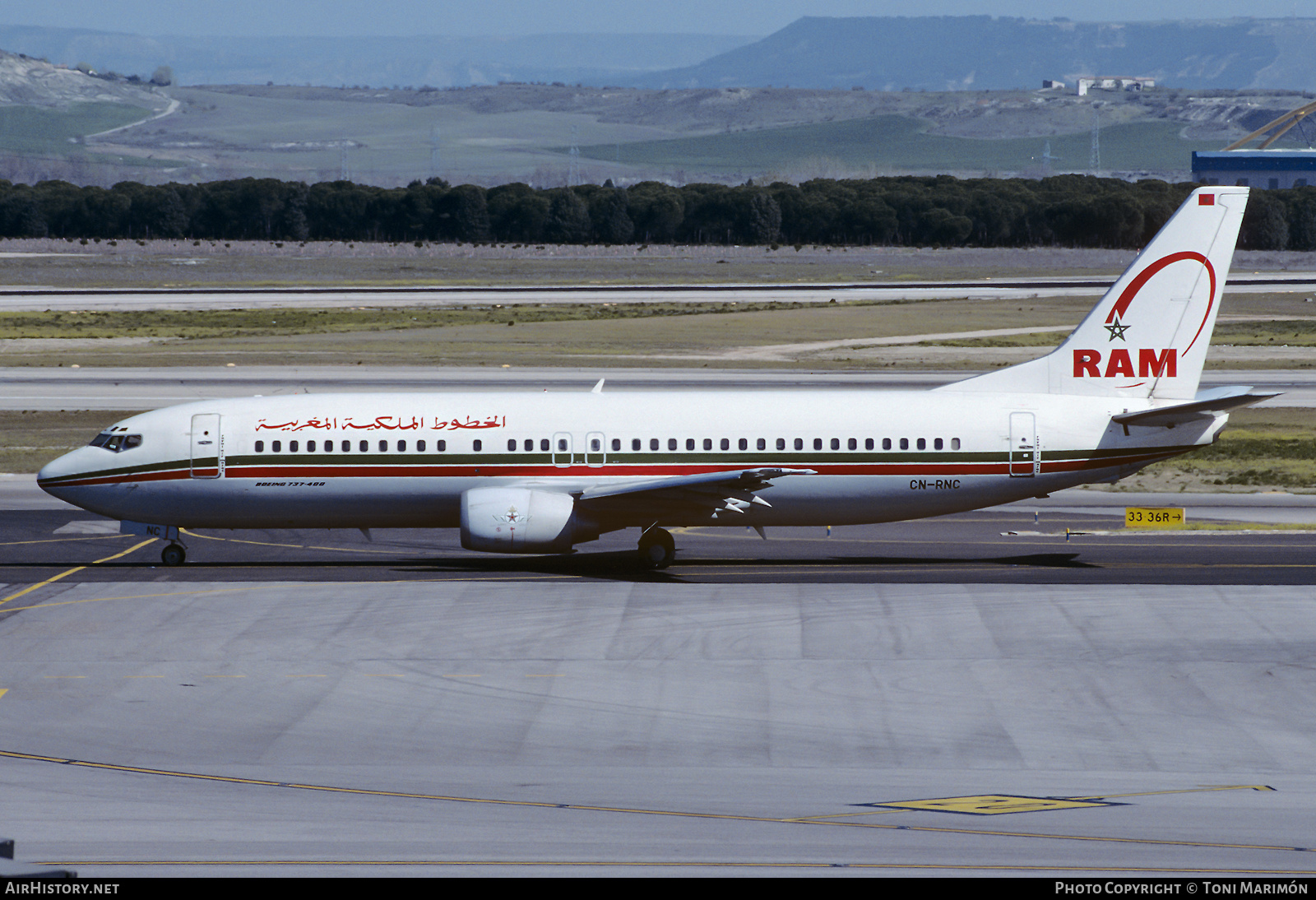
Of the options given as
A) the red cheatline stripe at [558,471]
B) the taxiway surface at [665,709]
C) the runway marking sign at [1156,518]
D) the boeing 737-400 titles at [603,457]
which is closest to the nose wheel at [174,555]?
the boeing 737-400 titles at [603,457]

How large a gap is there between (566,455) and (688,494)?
10.7 feet

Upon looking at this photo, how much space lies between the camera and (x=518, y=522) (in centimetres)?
3409

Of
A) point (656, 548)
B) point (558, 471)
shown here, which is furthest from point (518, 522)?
point (656, 548)

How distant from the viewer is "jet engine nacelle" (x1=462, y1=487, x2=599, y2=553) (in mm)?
34094

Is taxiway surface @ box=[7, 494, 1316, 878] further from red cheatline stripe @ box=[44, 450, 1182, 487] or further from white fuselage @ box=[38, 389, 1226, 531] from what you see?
red cheatline stripe @ box=[44, 450, 1182, 487]

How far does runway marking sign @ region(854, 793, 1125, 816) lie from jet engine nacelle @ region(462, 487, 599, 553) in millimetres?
16397

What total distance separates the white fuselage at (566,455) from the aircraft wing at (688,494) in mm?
246

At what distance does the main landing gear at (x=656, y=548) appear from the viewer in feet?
117

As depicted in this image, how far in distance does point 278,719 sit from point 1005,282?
11524 cm

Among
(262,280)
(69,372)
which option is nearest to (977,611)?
(69,372)

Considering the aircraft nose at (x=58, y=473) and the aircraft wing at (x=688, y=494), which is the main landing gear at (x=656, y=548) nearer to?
the aircraft wing at (x=688, y=494)

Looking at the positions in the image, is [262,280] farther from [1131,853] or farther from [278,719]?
[1131,853]

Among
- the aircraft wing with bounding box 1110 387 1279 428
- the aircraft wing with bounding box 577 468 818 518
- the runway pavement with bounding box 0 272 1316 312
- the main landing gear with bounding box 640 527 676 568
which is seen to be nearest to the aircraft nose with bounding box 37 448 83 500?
the aircraft wing with bounding box 577 468 818 518

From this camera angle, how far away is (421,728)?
75.5 ft
